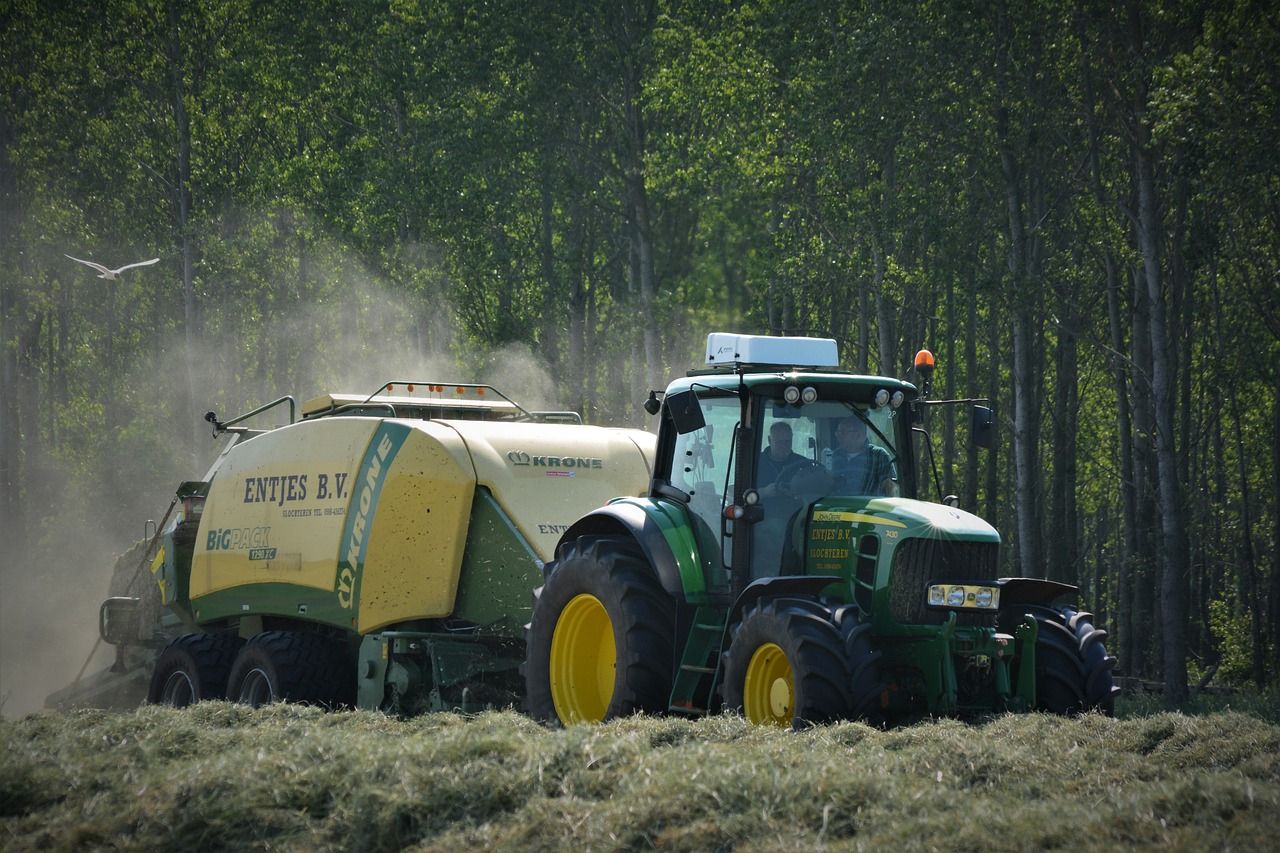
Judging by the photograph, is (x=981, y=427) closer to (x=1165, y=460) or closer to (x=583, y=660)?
(x=583, y=660)

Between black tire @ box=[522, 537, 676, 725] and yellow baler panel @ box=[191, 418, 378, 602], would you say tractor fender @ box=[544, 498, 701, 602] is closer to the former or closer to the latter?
black tire @ box=[522, 537, 676, 725]

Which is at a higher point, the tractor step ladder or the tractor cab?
the tractor cab

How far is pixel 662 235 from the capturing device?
51125 mm

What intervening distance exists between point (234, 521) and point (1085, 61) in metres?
15.1

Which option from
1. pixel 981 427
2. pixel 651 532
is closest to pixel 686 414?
pixel 651 532

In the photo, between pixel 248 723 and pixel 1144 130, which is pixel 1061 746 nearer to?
pixel 248 723

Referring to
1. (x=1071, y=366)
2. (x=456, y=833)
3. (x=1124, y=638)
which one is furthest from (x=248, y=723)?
(x=1071, y=366)

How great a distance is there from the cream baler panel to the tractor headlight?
384 cm

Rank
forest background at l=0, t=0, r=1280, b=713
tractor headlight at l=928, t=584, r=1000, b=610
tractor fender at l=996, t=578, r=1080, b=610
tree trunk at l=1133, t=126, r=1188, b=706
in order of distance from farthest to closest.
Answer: forest background at l=0, t=0, r=1280, b=713, tree trunk at l=1133, t=126, r=1188, b=706, tractor fender at l=996, t=578, r=1080, b=610, tractor headlight at l=928, t=584, r=1000, b=610

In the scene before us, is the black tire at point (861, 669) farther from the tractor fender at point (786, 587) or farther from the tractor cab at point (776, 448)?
the tractor cab at point (776, 448)

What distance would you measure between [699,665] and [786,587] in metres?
1.10

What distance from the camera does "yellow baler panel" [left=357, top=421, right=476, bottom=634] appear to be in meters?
13.0

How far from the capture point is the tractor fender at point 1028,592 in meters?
10.5

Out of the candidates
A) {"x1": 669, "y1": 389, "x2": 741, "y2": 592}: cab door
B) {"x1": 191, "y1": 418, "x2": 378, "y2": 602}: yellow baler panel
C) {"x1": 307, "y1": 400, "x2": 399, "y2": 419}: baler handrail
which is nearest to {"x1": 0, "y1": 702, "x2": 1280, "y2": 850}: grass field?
{"x1": 669, "y1": 389, "x2": 741, "y2": 592}: cab door
